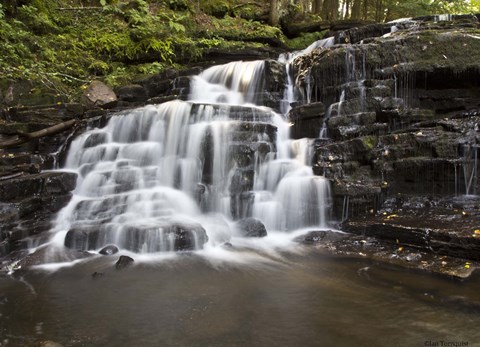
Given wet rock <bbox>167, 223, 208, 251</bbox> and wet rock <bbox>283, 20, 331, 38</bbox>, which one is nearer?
wet rock <bbox>167, 223, 208, 251</bbox>

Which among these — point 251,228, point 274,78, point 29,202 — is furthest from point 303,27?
point 29,202

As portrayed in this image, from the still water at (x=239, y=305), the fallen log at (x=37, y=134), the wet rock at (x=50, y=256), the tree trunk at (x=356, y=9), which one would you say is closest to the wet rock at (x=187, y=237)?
the still water at (x=239, y=305)

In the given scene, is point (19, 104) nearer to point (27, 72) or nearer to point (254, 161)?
point (27, 72)

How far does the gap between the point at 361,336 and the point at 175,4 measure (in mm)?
18147

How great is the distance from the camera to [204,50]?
1591 centimetres

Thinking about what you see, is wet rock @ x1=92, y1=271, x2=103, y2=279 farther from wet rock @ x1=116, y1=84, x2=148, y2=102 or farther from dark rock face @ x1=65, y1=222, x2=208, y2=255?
wet rock @ x1=116, y1=84, x2=148, y2=102

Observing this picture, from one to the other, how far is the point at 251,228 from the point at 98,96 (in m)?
7.19

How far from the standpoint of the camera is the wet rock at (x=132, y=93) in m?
12.6

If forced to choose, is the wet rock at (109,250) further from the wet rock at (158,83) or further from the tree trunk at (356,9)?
the tree trunk at (356,9)

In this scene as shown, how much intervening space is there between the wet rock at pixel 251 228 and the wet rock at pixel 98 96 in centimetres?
650

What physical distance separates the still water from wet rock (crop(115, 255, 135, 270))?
0.14m

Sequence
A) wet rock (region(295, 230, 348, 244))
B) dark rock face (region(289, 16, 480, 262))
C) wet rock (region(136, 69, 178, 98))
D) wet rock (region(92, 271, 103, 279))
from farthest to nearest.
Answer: wet rock (region(136, 69, 178, 98)), wet rock (region(295, 230, 348, 244)), dark rock face (region(289, 16, 480, 262)), wet rock (region(92, 271, 103, 279))

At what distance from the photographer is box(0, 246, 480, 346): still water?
3.95 meters

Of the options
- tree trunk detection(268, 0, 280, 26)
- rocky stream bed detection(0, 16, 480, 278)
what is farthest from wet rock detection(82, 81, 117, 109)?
tree trunk detection(268, 0, 280, 26)
